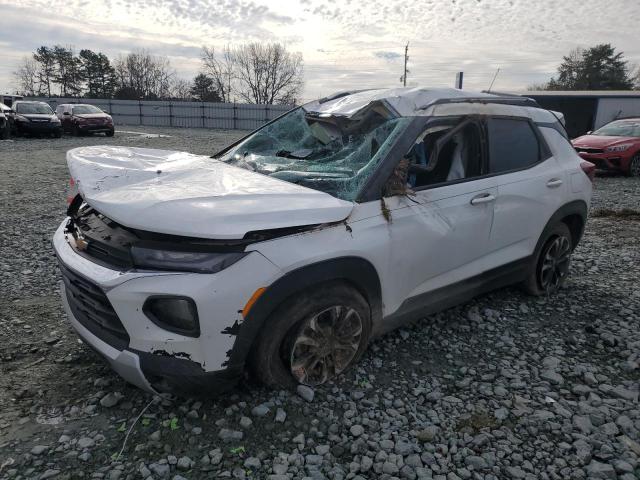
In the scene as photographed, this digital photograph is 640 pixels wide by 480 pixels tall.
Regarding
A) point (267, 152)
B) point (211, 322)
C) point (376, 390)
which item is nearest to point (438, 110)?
point (267, 152)

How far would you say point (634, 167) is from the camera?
12.2 m

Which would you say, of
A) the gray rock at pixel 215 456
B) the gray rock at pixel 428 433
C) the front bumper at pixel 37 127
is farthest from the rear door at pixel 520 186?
the front bumper at pixel 37 127

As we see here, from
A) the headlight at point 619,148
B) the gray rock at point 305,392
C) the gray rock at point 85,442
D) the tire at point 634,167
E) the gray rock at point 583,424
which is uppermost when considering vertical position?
the headlight at point 619,148

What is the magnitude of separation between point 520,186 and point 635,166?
10761mm

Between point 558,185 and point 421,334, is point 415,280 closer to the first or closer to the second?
point 421,334

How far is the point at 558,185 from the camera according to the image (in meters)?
3.96

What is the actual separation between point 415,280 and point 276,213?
1.08m

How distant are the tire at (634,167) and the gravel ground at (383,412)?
390 inches

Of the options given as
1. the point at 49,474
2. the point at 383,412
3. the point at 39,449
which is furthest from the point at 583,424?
the point at 39,449

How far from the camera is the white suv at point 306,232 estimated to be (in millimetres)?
2268

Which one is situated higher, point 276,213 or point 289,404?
point 276,213

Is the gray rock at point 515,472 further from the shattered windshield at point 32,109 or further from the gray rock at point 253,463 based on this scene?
the shattered windshield at point 32,109

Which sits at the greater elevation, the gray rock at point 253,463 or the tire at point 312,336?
the tire at point 312,336

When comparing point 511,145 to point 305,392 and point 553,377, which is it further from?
point 305,392
